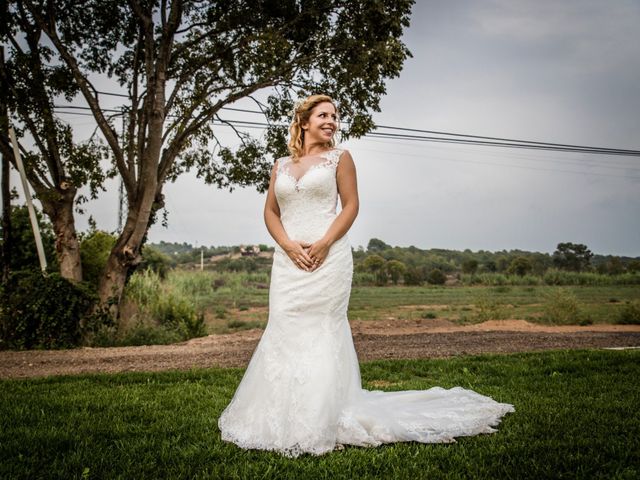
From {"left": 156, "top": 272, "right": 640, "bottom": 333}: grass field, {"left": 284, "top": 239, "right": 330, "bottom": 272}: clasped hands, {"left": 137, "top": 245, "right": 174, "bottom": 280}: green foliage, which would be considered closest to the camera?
{"left": 284, "top": 239, "right": 330, "bottom": 272}: clasped hands

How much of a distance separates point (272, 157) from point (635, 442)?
1109cm

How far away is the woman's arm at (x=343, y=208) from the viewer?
3855 mm

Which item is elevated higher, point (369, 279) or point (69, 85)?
point (69, 85)

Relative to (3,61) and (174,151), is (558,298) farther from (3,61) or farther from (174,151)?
(3,61)

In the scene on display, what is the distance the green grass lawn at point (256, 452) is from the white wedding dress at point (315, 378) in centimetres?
13

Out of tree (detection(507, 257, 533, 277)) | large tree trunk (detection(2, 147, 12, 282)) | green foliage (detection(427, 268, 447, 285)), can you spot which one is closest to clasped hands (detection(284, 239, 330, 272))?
large tree trunk (detection(2, 147, 12, 282))

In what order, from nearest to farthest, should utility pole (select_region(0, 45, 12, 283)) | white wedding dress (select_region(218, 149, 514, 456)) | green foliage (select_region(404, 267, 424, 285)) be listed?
white wedding dress (select_region(218, 149, 514, 456)) → utility pole (select_region(0, 45, 12, 283)) → green foliage (select_region(404, 267, 424, 285))

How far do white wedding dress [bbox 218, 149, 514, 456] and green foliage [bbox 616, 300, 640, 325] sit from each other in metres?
14.0

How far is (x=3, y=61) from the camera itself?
10.8 m

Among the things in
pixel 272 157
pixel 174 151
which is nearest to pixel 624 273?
pixel 272 157

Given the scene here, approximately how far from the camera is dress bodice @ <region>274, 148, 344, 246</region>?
4.01m

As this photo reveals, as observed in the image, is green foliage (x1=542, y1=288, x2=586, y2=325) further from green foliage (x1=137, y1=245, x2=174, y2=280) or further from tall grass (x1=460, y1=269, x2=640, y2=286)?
green foliage (x1=137, y1=245, x2=174, y2=280)

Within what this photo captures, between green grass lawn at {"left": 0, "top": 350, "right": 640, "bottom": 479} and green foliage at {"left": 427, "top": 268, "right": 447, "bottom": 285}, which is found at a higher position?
green foliage at {"left": 427, "top": 268, "right": 447, "bottom": 285}

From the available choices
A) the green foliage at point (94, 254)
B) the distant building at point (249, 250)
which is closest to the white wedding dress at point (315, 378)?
the green foliage at point (94, 254)
